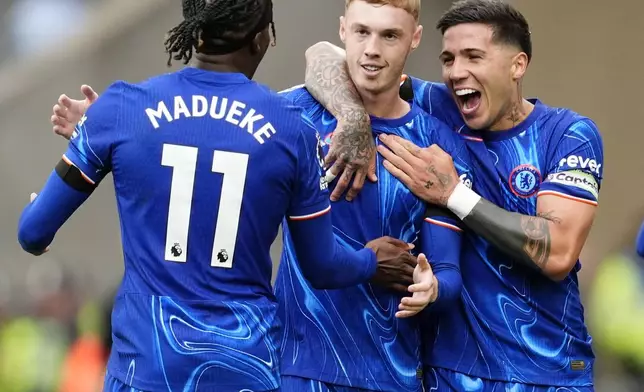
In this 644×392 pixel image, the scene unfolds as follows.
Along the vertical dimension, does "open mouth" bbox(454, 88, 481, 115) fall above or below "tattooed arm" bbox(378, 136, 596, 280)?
above

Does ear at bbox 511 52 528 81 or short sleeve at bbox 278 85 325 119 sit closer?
short sleeve at bbox 278 85 325 119

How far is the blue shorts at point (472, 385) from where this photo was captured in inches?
145

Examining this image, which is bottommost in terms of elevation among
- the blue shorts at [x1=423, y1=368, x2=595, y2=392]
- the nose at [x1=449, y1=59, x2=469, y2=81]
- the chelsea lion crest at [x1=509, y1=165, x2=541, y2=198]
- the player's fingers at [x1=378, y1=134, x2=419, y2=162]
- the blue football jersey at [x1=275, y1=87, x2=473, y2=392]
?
the blue shorts at [x1=423, y1=368, x2=595, y2=392]

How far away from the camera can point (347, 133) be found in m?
3.54

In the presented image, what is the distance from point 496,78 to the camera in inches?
149

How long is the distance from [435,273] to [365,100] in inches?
26.3

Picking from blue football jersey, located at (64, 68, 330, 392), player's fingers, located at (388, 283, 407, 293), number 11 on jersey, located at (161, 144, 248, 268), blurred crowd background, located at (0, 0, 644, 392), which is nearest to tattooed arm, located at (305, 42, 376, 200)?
player's fingers, located at (388, 283, 407, 293)

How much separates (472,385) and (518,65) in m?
1.16

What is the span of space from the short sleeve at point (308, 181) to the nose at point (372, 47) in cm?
71

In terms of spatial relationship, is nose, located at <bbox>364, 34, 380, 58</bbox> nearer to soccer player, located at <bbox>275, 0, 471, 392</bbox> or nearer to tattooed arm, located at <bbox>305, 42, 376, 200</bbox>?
soccer player, located at <bbox>275, 0, 471, 392</bbox>

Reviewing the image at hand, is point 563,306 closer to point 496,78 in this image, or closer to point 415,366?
point 415,366

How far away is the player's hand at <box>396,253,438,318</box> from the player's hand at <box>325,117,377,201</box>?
368mm

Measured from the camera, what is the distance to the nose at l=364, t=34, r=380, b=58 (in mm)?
3602

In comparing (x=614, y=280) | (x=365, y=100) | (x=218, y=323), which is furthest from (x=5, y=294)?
(x=218, y=323)
